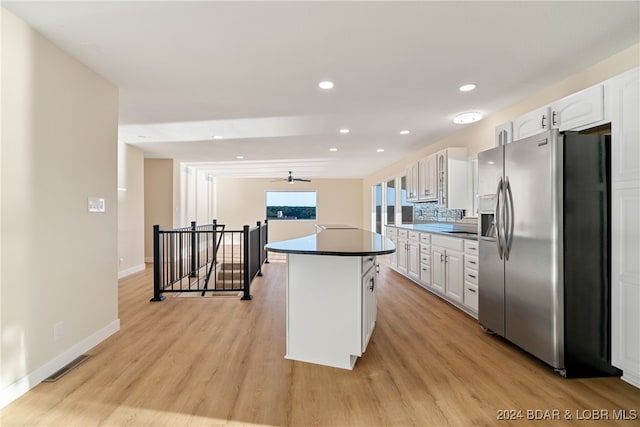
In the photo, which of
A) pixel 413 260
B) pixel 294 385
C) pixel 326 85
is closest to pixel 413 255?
pixel 413 260

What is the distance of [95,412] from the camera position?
6.06 ft

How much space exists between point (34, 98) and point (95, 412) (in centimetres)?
206

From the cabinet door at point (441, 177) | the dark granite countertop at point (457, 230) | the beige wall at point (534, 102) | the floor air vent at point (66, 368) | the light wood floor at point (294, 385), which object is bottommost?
the light wood floor at point (294, 385)

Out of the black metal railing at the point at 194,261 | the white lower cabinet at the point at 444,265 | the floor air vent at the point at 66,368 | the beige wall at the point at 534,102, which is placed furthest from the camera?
the black metal railing at the point at 194,261

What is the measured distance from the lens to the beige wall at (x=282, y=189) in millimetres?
11328

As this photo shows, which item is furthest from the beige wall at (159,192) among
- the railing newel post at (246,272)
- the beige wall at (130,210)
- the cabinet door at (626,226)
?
the cabinet door at (626,226)

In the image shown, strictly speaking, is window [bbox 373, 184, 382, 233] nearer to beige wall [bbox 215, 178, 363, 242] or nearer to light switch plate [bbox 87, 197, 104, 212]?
beige wall [bbox 215, 178, 363, 242]

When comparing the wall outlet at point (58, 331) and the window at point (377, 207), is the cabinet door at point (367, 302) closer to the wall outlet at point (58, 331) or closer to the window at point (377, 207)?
the wall outlet at point (58, 331)

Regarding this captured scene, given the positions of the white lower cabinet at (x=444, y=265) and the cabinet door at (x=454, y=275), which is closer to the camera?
the white lower cabinet at (x=444, y=265)

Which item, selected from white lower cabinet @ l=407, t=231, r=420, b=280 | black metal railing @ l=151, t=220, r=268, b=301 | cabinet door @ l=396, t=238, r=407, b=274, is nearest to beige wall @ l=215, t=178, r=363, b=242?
black metal railing @ l=151, t=220, r=268, b=301

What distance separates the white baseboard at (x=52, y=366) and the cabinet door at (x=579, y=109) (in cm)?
432

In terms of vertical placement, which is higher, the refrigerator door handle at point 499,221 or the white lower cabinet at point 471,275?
the refrigerator door handle at point 499,221

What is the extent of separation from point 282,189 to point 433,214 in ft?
22.3

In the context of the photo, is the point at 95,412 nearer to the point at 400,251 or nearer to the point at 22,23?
the point at 22,23
